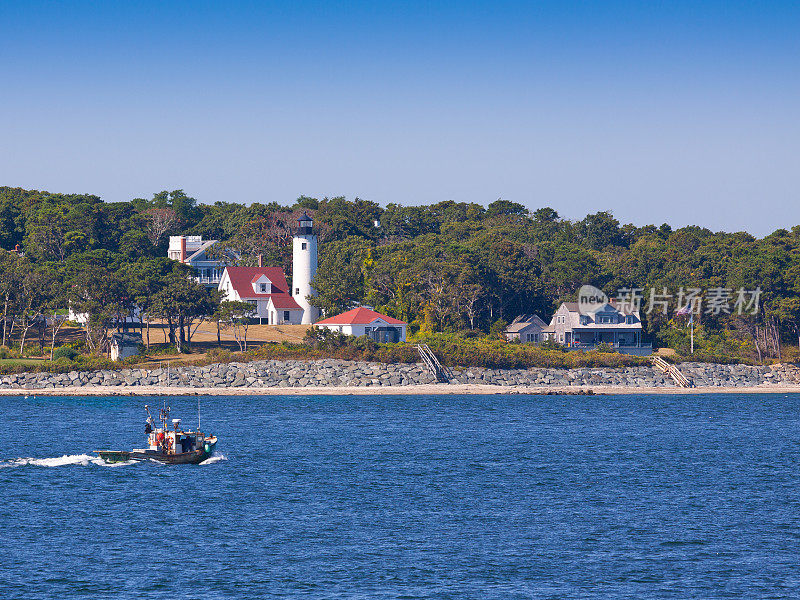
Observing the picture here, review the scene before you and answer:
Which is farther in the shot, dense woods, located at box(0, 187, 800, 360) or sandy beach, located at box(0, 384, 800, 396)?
dense woods, located at box(0, 187, 800, 360)

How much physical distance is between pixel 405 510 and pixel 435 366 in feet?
177

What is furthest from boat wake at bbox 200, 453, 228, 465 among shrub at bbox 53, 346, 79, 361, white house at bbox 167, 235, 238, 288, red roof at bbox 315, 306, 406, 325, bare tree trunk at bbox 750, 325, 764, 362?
white house at bbox 167, 235, 238, 288

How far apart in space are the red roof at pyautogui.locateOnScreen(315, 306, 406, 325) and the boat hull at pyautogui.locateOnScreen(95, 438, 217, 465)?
2084 inches

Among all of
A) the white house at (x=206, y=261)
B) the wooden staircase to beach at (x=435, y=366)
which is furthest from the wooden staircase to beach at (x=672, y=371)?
the white house at (x=206, y=261)

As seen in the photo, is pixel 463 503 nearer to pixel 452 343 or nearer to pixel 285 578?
pixel 285 578

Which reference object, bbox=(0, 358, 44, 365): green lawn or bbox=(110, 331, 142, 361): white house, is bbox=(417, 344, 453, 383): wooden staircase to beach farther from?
bbox=(0, 358, 44, 365): green lawn

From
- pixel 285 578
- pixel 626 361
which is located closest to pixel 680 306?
pixel 626 361

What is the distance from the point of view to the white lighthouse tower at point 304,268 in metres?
120

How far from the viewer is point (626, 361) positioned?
341 feet

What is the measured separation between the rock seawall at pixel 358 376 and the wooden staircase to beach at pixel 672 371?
2.41ft

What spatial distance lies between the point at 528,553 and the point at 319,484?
620 inches

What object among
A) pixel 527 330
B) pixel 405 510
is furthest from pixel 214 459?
pixel 527 330

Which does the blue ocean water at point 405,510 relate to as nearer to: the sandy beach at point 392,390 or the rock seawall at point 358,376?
the sandy beach at point 392,390

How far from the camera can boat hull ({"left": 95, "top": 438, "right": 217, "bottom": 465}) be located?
2088 inches
